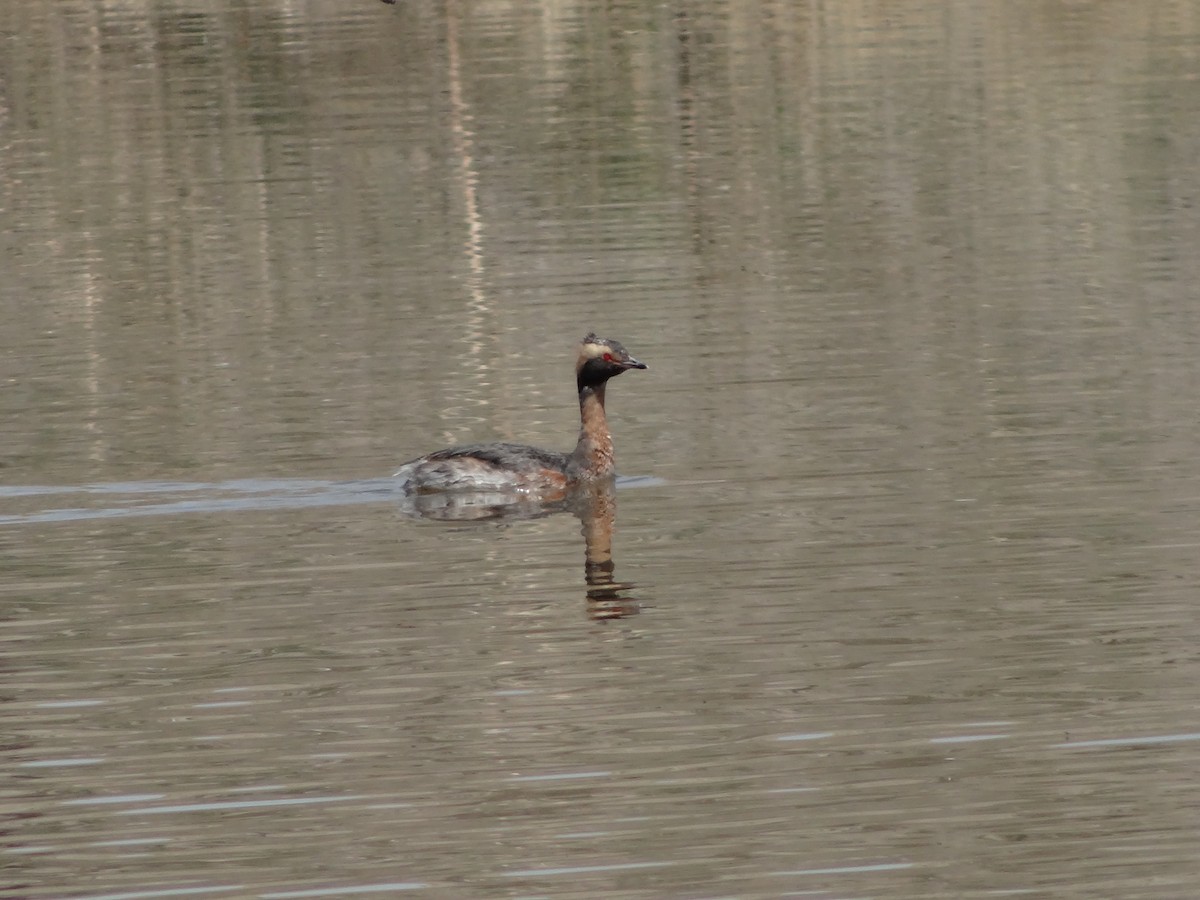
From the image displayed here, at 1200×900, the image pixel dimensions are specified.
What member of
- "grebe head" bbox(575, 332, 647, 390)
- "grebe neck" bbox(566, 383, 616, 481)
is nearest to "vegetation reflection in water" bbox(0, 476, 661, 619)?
"grebe neck" bbox(566, 383, 616, 481)

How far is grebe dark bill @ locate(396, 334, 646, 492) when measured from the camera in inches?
703

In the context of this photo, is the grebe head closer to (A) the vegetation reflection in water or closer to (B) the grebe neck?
(B) the grebe neck

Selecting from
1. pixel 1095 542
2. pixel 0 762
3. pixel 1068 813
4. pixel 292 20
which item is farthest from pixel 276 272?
pixel 292 20

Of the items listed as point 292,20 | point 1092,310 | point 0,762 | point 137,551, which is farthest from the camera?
point 292,20

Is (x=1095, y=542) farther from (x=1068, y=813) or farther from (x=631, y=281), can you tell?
(x=631, y=281)

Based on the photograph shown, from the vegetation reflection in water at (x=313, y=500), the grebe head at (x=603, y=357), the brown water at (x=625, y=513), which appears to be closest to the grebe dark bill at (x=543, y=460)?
the grebe head at (x=603, y=357)

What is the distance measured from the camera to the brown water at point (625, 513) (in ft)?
34.9

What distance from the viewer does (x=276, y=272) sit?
27.5 meters

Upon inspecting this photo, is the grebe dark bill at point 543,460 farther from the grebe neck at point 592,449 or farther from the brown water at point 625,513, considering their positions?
the brown water at point 625,513

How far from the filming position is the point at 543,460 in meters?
18.4

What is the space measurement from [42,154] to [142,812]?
2839 centimetres

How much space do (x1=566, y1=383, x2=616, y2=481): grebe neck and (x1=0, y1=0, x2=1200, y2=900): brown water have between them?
0.79 ft

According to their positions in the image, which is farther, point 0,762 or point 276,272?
point 276,272

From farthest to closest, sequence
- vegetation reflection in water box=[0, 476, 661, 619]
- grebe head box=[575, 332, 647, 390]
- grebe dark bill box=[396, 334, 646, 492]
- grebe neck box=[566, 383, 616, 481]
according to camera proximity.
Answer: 1. grebe head box=[575, 332, 647, 390]
2. grebe neck box=[566, 383, 616, 481]
3. grebe dark bill box=[396, 334, 646, 492]
4. vegetation reflection in water box=[0, 476, 661, 619]
